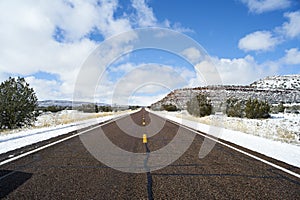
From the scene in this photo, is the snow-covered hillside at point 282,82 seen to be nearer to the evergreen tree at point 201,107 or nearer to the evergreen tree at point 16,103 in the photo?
the evergreen tree at point 201,107

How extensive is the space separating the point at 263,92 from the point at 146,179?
277 ft

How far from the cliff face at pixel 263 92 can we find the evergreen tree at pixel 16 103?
3760 cm

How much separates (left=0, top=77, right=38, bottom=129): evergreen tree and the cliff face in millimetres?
37595

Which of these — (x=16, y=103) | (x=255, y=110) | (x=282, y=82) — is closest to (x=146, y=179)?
(x=16, y=103)

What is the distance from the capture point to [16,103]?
18266 mm

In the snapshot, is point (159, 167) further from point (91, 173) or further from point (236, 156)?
point (236, 156)

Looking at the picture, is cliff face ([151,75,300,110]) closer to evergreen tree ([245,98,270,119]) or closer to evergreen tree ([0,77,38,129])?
evergreen tree ([245,98,270,119])

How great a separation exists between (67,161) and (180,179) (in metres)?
3.15

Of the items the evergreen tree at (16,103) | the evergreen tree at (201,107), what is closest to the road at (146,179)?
the evergreen tree at (16,103)

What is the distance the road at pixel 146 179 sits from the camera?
4117mm

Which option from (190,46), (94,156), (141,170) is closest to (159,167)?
(141,170)

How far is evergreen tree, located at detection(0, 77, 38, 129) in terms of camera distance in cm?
1797

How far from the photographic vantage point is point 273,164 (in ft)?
20.8

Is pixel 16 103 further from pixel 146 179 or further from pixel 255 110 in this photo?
pixel 255 110
